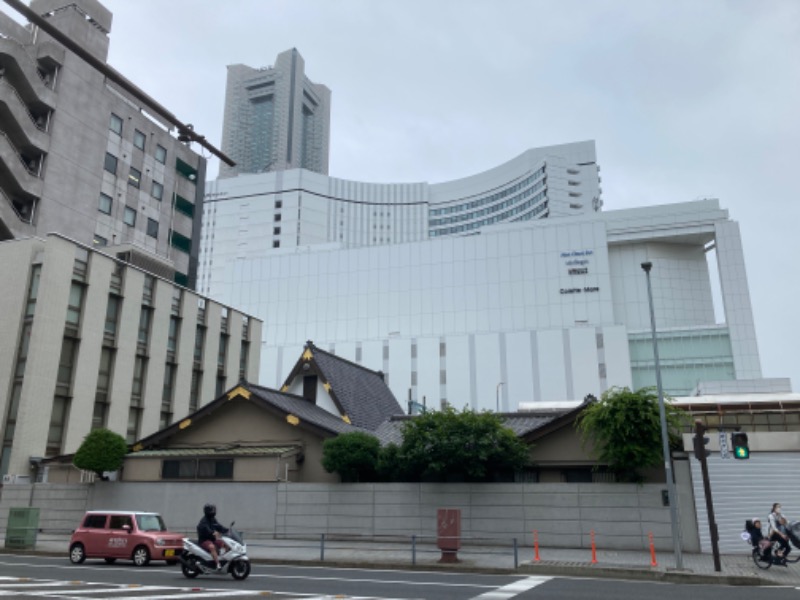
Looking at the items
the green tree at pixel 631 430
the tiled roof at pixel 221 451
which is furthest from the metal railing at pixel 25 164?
the green tree at pixel 631 430

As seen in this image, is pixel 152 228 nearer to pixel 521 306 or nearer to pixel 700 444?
pixel 700 444

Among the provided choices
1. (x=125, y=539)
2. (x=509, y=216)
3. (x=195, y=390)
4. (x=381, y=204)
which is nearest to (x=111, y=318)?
(x=195, y=390)

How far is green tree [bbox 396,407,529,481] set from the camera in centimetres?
2467

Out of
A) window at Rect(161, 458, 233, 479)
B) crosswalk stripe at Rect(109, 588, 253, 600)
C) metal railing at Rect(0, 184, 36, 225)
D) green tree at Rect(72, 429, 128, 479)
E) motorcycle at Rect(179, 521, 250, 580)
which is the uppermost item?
metal railing at Rect(0, 184, 36, 225)

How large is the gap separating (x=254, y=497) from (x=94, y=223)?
111 feet

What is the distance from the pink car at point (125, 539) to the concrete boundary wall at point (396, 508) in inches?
271

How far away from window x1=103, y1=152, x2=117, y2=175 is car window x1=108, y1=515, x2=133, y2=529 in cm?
4106

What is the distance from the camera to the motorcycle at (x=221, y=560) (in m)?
15.9

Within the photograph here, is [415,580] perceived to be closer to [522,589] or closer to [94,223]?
[522,589]

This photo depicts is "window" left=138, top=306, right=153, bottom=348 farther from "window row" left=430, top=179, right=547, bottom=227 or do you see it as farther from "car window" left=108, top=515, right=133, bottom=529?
"window row" left=430, top=179, right=547, bottom=227

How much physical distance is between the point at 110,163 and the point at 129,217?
15.3ft

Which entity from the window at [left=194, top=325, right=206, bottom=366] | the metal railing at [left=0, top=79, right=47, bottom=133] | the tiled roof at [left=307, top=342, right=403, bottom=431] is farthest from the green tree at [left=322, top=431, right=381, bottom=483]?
the metal railing at [left=0, top=79, right=47, bottom=133]

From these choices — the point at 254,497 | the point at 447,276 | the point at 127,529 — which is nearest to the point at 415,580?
the point at 127,529

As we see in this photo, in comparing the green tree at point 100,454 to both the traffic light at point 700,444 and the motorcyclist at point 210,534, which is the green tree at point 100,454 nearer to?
the motorcyclist at point 210,534
